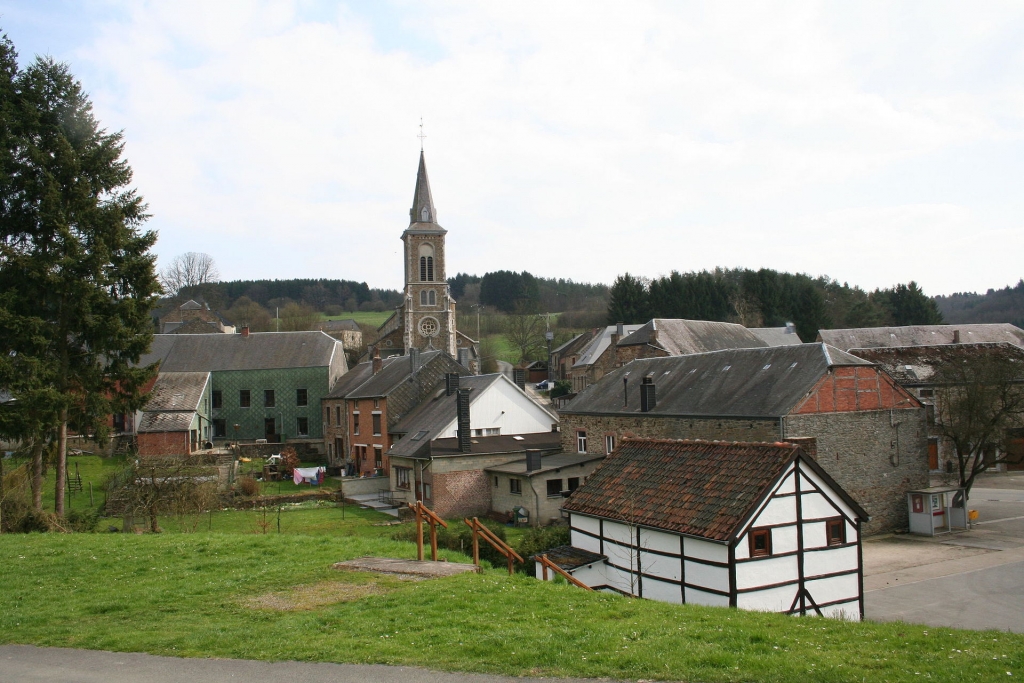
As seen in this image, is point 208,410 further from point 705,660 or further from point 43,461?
point 705,660

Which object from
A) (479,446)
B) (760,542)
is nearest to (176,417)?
(479,446)

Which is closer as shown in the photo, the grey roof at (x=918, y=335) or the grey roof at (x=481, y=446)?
the grey roof at (x=481, y=446)

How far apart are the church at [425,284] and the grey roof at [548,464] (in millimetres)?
34878

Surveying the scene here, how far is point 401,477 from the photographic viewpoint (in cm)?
3066

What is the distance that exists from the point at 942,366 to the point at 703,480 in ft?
83.7

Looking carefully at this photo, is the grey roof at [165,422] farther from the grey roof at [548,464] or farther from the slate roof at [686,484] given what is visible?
the slate roof at [686,484]

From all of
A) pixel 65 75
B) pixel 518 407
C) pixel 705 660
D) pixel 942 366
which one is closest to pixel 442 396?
pixel 518 407

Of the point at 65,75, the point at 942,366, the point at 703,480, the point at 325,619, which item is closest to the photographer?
the point at 325,619

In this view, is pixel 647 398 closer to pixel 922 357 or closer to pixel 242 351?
pixel 922 357

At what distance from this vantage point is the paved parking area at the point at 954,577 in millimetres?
15641

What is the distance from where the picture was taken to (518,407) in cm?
3206

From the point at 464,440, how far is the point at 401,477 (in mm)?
4005

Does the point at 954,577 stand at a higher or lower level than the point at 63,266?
lower

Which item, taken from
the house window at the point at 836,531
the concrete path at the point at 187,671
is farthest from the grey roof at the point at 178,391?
the house window at the point at 836,531
